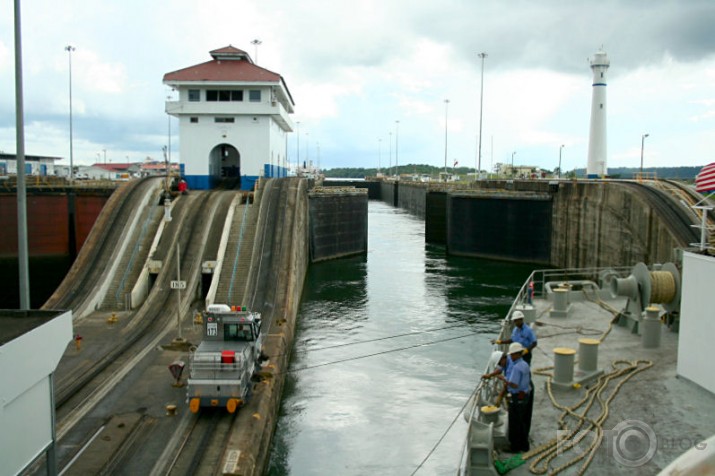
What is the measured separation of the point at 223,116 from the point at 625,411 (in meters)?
35.0

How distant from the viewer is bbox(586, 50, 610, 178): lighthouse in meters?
55.2

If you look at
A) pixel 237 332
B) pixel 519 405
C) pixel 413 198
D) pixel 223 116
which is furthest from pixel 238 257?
pixel 413 198

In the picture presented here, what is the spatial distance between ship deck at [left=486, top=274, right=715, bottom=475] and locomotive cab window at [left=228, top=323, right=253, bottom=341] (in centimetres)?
677

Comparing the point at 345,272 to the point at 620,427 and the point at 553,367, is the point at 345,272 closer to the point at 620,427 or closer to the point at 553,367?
the point at 553,367

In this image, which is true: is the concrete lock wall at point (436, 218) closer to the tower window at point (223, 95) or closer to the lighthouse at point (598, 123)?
the lighthouse at point (598, 123)

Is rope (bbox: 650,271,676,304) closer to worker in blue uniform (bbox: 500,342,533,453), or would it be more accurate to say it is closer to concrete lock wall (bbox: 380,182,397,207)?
worker in blue uniform (bbox: 500,342,533,453)

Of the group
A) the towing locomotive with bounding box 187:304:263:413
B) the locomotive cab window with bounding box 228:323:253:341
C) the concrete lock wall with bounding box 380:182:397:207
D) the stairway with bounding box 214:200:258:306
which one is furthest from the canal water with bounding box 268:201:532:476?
the concrete lock wall with bounding box 380:182:397:207

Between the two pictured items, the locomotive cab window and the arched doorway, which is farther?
the arched doorway

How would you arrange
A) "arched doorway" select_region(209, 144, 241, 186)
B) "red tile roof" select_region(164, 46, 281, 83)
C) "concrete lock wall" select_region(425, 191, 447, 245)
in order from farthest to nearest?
"concrete lock wall" select_region(425, 191, 447, 245), "arched doorway" select_region(209, 144, 241, 186), "red tile roof" select_region(164, 46, 281, 83)

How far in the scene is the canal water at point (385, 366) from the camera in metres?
16.2

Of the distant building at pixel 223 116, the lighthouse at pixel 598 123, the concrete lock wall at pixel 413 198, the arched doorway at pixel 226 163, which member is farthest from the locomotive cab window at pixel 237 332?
the concrete lock wall at pixel 413 198

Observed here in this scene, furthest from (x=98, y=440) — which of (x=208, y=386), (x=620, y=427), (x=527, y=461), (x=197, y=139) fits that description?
(x=197, y=139)

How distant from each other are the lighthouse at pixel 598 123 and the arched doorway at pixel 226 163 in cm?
3084

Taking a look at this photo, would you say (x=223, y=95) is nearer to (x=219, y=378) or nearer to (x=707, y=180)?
(x=219, y=378)
